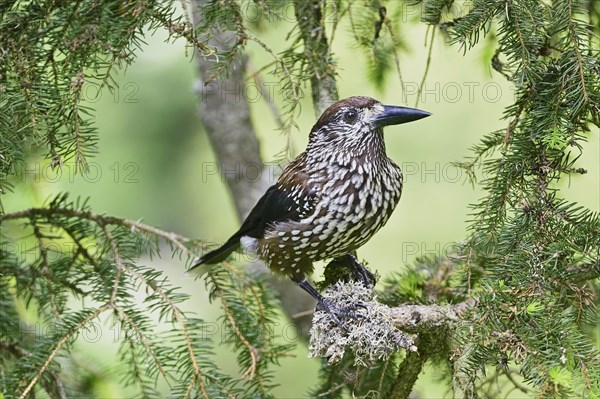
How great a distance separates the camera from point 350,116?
3590 millimetres

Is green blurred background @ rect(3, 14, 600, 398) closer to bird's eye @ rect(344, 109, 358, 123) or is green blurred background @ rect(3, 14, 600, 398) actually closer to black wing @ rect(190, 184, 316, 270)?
bird's eye @ rect(344, 109, 358, 123)

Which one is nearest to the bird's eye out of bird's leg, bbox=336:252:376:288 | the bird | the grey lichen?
the bird

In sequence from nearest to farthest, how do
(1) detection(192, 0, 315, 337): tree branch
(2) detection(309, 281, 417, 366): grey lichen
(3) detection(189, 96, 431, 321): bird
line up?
(2) detection(309, 281, 417, 366): grey lichen < (3) detection(189, 96, 431, 321): bird < (1) detection(192, 0, 315, 337): tree branch

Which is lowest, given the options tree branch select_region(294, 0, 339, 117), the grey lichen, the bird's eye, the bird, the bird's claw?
the grey lichen

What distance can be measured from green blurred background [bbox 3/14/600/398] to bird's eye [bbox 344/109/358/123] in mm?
734

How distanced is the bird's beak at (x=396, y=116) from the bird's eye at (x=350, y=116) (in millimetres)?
106

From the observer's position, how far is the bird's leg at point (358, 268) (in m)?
3.60

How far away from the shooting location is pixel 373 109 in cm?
355

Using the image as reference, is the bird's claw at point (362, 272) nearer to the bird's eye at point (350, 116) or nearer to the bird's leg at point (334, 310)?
the bird's leg at point (334, 310)

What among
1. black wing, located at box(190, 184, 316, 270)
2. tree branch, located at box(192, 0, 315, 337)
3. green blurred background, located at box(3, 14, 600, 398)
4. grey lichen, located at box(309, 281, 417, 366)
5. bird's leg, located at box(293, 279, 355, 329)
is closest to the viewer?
grey lichen, located at box(309, 281, 417, 366)

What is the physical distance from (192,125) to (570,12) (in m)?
3.77

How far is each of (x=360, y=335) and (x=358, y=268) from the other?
32.1 inches

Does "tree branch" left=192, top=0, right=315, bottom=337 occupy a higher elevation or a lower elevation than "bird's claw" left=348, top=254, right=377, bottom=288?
higher

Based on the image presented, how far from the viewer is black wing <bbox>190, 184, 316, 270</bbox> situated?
11.7ft
